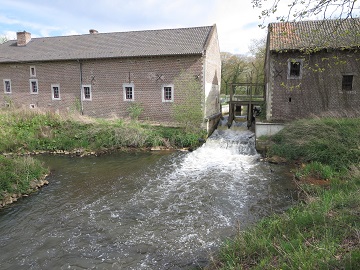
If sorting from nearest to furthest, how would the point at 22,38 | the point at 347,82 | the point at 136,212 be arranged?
the point at 136,212 → the point at 347,82 → the point at 22,38

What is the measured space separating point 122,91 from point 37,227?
43.5 ft

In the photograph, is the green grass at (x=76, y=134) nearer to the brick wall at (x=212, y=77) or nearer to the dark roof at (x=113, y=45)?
the brick wall at (x=212, y=77)

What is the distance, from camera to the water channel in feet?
17.7

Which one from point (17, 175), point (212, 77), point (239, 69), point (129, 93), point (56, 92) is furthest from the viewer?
point (239, 69)

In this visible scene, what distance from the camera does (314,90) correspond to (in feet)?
48.0

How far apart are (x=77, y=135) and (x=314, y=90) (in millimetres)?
13161

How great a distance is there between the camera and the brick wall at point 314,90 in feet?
46.4

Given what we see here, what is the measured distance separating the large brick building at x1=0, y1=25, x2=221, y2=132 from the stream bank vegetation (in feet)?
9.01

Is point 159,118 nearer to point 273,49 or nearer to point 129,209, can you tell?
point 273,49

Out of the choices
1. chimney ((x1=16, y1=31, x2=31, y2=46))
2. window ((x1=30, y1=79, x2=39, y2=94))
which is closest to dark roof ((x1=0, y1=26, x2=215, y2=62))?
chimney ((x1=16, y1=31, x2=31, y2=46))

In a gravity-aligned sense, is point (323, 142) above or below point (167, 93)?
below

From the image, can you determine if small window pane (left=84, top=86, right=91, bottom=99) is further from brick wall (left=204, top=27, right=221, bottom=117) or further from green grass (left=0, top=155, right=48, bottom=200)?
green grass (left=0, top=155, right=48, bottom=200)

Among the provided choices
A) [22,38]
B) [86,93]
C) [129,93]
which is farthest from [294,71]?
[22,38]

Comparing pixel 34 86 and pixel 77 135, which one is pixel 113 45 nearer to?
pixel 34 86
